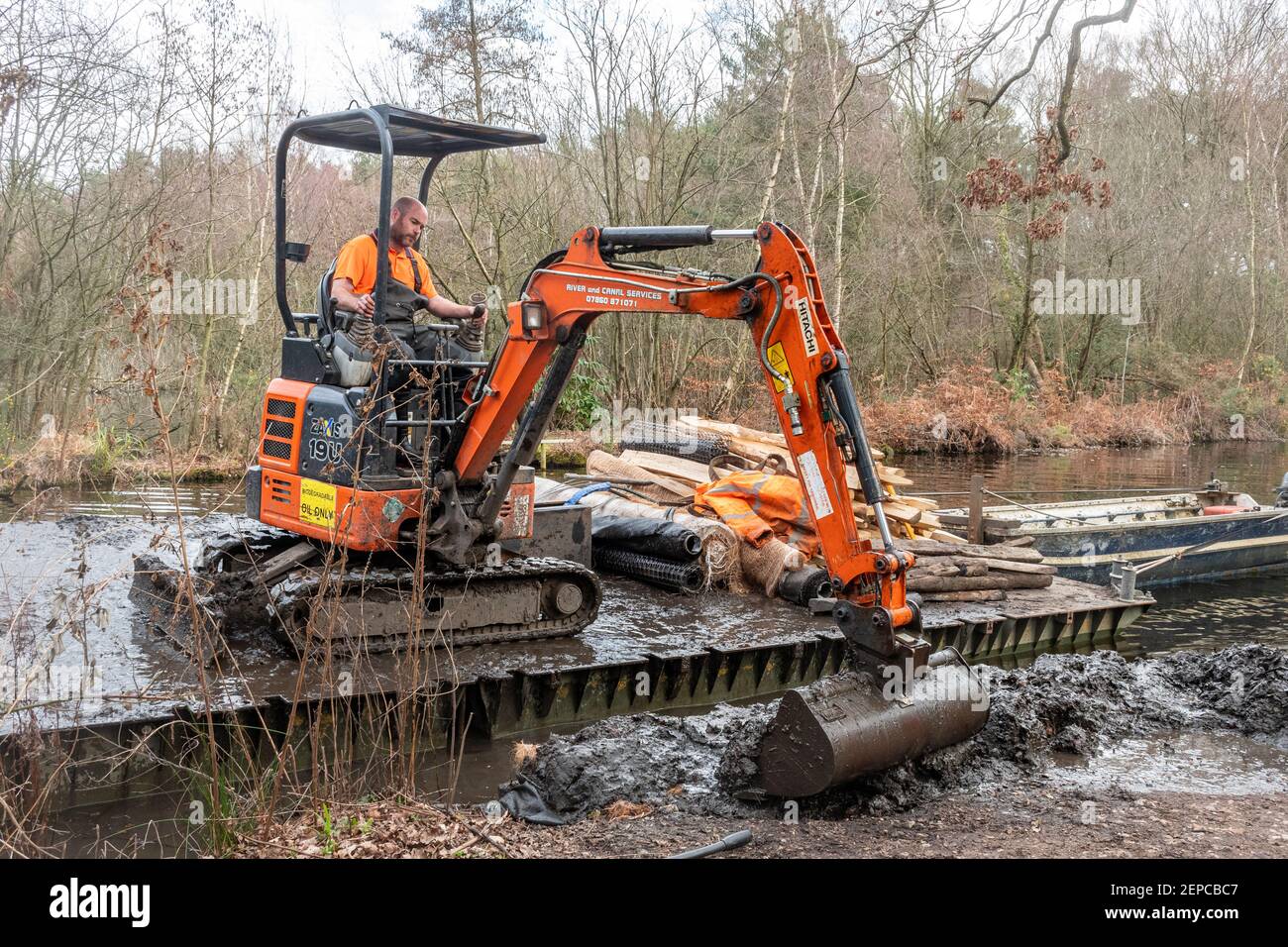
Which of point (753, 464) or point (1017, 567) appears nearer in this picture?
point (1017, 567)

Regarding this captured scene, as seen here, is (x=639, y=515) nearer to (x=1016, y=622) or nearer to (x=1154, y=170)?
(x=1016, y=622)

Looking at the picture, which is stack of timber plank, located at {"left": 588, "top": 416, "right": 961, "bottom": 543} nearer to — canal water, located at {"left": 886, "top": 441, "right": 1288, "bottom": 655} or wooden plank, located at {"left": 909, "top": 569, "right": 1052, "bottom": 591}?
wooden plank, located at {"left": 909, "top": 569, "right": 1052, "bottom": 591}

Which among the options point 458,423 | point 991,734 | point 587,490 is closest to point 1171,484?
point 587,490

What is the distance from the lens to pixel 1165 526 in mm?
15148

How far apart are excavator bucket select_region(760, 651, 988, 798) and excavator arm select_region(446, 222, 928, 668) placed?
206 millimetres

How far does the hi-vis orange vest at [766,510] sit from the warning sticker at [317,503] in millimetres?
4399

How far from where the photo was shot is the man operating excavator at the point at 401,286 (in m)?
7.61

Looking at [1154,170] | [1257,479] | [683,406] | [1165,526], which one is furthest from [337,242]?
[1154,170]

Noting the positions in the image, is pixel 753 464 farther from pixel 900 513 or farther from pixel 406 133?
pixel 406 133

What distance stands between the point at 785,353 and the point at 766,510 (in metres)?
4.87

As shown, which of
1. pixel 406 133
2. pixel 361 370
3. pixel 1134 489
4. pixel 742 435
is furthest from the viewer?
pixel 1134 489

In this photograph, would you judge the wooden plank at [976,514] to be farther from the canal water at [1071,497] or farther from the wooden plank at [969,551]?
the canal water at [1071,497]

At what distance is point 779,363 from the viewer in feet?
21.0
